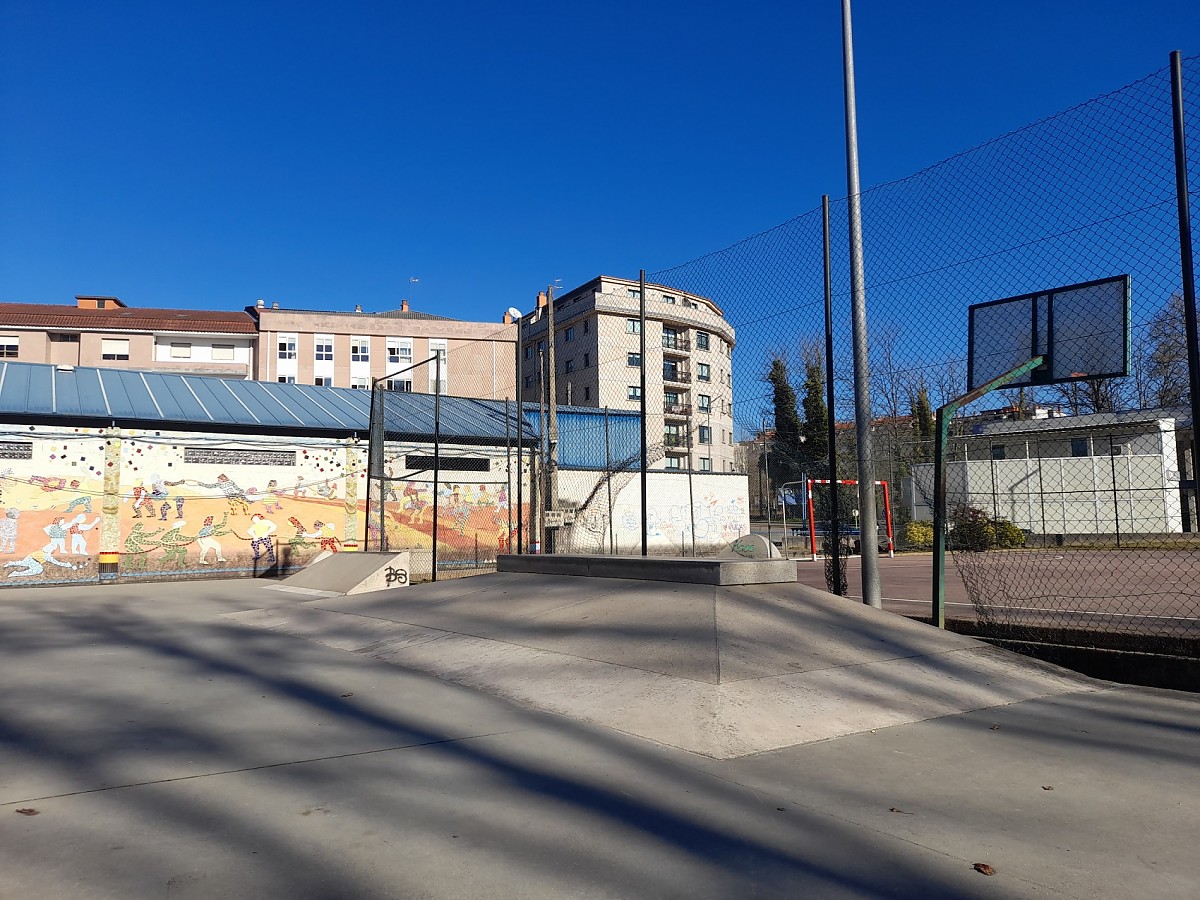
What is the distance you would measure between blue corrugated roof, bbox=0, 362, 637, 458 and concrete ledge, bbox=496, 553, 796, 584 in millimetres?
8628

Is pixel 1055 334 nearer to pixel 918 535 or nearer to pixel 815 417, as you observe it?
pixel 918 535

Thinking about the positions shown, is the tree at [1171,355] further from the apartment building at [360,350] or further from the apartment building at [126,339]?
the apartment building at [126,339]

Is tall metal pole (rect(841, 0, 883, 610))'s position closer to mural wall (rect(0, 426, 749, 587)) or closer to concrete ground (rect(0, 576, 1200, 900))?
concrete ground (rect(0, 576, 1200, 900))

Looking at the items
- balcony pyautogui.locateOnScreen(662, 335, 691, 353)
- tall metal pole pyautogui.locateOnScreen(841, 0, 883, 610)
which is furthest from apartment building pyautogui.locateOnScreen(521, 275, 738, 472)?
tall metal pole pyautogui.locateOnScreen(841, 0, 883, 610)

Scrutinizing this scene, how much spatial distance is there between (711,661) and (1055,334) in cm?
416

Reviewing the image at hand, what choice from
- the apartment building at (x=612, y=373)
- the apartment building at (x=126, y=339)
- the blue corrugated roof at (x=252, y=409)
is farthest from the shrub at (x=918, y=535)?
the apartment building at (x=126, y=339)

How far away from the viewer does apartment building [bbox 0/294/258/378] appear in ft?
169

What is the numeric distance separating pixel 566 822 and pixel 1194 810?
2.68 meters

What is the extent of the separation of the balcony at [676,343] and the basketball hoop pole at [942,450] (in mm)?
6481

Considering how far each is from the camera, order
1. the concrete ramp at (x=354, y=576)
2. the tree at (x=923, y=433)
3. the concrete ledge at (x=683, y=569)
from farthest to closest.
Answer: the concrete ramp at (x=354, y=576) < the tree at (x=923, y=433) < the concrete ledge at (x=683, y=569)

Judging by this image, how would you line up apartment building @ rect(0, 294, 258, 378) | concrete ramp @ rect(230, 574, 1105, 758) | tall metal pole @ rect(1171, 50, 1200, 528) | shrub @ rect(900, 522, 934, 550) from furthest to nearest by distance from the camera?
1. apartment building @ rect(0, 294, 258, 378)
2. shrub @ rect(900, 522, 934, 550)
3. tall metal pole @ rect(1171, 50, 1200, 528)
4. concrete ramp @ rect(230, 574, 1105, 758)

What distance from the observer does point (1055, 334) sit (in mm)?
7086

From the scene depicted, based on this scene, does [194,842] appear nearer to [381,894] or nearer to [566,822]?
[381,894]

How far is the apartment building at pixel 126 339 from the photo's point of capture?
51.5 metres
